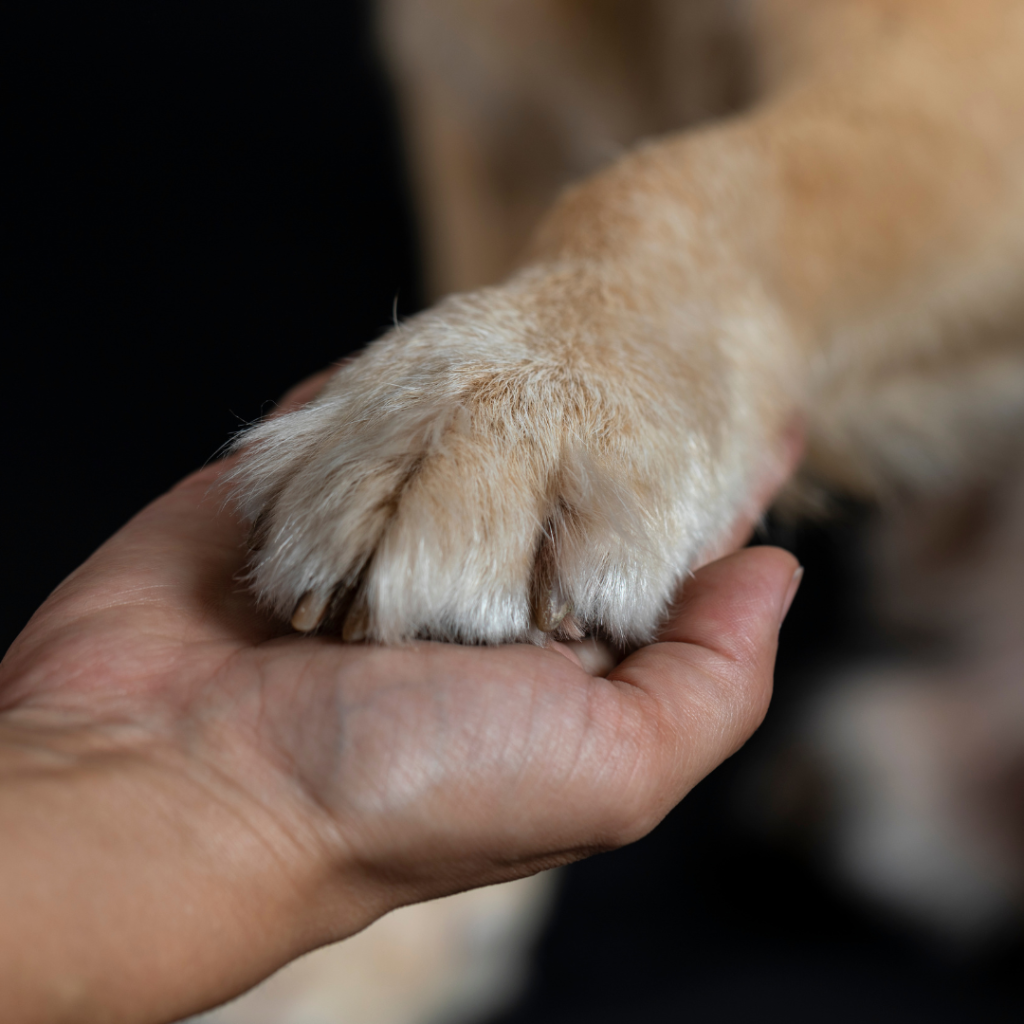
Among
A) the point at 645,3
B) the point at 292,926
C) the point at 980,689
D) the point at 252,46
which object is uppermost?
the point at 252,46

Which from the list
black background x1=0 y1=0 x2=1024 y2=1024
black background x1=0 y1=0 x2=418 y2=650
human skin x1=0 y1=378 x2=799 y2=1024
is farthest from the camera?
black background x1=0 y1=0 x2=418 y2=650

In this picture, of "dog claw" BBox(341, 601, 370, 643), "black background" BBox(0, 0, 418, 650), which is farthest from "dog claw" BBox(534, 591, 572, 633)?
"black background" BBox(0, 0, 418, 650)

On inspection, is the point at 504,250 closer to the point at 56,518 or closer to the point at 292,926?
the point at 56,518

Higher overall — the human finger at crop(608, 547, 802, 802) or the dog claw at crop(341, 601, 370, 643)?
the dog claw at crop(341, 601, 370, 643)

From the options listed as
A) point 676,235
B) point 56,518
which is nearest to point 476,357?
point 676,235

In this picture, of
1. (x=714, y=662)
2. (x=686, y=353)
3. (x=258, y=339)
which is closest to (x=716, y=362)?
(x=686, y=353)

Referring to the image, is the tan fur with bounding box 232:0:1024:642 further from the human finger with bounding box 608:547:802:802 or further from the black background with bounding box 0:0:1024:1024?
the black background with bounding box 0:0:1024:1024
